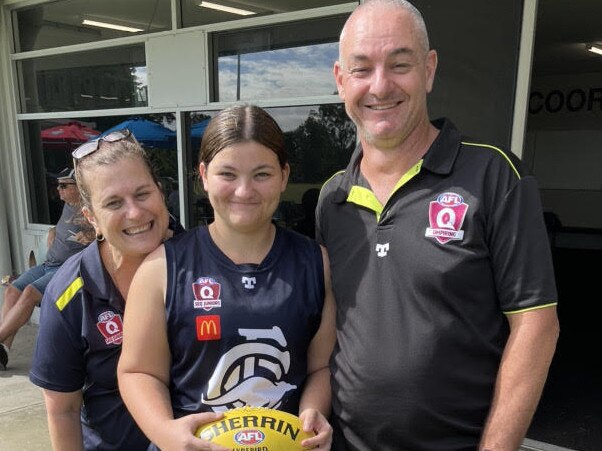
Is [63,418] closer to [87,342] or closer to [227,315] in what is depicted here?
[87,342]

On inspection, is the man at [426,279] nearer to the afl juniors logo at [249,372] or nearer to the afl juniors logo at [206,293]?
the afl juniors logo at [249,372]

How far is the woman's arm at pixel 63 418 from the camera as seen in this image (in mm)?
1545

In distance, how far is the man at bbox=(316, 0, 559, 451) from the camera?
134 centimetres

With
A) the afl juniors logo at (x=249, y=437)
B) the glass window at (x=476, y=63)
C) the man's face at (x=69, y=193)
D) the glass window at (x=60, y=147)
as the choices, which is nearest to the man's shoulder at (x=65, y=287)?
the afl juniors logo at (x=249, y=437)

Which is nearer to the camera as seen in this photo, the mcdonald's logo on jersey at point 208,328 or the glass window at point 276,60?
the mcdonald's logo on jersey at point 208,328

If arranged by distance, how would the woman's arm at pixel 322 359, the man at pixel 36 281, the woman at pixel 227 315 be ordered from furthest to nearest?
the man at pixel 36 281, the woman's arm at pixel 322 359, the woman at pixel 227 315

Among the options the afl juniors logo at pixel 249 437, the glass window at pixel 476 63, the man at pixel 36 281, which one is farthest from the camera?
the man at pixel 36 281

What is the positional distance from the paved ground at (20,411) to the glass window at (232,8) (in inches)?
133

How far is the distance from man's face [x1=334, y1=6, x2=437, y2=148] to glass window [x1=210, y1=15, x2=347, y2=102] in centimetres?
240

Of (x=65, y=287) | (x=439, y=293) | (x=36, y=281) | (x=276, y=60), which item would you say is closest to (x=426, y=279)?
(x=439, y=293)

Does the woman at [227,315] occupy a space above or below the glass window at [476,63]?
below

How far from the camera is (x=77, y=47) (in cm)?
540

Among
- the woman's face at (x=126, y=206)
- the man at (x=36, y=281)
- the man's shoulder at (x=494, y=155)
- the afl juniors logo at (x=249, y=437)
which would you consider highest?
the man's shoulder at (x=494, y=155)

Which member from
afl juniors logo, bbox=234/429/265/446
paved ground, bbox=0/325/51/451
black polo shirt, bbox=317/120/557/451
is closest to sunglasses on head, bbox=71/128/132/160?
black polo shirt, bbox=317/120/557/451
